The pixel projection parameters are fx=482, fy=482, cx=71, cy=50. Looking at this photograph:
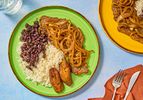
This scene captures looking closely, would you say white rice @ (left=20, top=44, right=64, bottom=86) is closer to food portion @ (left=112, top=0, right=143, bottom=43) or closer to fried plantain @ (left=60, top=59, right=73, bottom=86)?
fried plantain @ (left=60, top=59, right=73, bottom=86)

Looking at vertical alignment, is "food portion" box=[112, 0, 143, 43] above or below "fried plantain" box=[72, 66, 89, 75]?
above

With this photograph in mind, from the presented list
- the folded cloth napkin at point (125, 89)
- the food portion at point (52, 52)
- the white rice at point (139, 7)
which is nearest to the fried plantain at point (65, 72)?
the food portion at point (52, 52)

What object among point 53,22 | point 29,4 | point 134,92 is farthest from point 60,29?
point 134,92

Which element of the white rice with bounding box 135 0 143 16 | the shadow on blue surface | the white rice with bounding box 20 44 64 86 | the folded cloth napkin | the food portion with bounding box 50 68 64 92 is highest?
the shadow on blue surface

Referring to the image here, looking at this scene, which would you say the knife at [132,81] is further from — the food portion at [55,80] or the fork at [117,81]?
the food portion at [55,80]

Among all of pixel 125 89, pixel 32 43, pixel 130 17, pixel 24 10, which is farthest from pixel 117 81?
pixel 24 10

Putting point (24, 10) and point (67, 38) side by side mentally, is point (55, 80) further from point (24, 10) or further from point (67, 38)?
point (24, 10)

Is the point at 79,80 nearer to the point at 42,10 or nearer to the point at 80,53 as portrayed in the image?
the point at 80,53

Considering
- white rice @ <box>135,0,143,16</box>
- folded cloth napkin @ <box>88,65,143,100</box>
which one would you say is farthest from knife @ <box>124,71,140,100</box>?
white rice @ <box>135,0,143,16</box>
